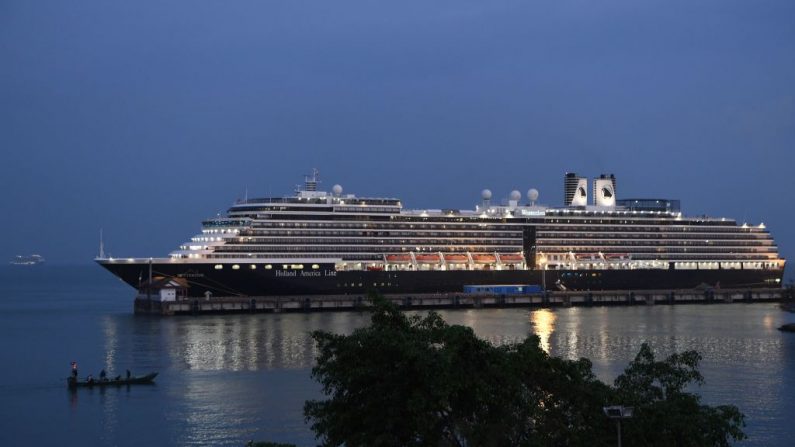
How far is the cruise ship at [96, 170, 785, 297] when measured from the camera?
81.8 m

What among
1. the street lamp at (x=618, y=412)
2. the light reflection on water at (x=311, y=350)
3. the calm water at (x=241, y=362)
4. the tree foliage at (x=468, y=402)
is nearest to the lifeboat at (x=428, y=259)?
the light reflection on water at (x=311, y=350)

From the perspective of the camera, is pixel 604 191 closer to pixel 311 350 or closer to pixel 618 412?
pixel 311 350

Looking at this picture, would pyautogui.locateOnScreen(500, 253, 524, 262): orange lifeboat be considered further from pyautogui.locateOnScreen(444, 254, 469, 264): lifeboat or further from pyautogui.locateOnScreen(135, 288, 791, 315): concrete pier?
Result: pyautogui.locateOnScreen(135, 288, 791, 315): concrete pier

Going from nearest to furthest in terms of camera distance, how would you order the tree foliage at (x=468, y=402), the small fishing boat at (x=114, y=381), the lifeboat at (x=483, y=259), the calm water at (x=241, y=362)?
1. the tree foliage at (x=468, y=402)
2. the calm water at (x=241, y=362)
3. the small fishing boat at (x=114, y=381)
4. the lifeboat at (x=483, y=259)

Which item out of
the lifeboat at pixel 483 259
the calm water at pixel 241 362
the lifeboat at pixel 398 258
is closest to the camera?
the calm water at pixel 241 362

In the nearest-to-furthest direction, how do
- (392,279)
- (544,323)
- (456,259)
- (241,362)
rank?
1. (241,362)
2. (544,323)
3. (392,279)
4. (456,259)

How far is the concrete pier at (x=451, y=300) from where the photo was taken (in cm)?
7856

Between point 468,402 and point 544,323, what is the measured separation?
164 ft

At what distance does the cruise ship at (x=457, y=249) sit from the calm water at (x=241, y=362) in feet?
17.9

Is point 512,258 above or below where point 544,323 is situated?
above

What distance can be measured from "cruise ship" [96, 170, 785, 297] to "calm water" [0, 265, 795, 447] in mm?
5468

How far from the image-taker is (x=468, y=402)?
2242 centimetres

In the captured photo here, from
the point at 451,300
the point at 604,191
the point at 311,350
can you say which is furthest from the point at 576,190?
the point at 311,350

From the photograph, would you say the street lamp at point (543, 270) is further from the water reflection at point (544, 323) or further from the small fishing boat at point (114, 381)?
the small fishing boat at point (114, 381)
